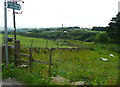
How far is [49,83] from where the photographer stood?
4.57 meters

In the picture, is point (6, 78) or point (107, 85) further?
point (6, 78)

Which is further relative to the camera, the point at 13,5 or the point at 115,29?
the point at 115,29

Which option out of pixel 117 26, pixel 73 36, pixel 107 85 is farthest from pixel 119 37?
pixel 107 85

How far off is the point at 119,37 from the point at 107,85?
123 feet

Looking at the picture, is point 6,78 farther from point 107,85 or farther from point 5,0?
point 107,85

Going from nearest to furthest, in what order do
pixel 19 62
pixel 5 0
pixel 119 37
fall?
pixel 5 0
pixel 19 62
pixel 119 37

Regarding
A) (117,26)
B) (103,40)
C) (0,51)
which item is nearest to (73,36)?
(103,40)

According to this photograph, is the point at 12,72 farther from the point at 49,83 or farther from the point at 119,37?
the point at 119,37

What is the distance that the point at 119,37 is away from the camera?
3947 centimetres

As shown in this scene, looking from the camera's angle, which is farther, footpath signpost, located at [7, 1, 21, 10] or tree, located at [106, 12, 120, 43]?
tree, located at [106, 12, 120, 43]

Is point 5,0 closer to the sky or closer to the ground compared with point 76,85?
closer to the sky

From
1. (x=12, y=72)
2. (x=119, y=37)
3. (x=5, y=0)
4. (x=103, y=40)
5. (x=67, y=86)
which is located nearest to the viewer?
(x=67, y=86)

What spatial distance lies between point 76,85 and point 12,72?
7.89ft

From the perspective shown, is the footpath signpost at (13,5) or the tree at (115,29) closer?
the footpath signpost at (13,5)
